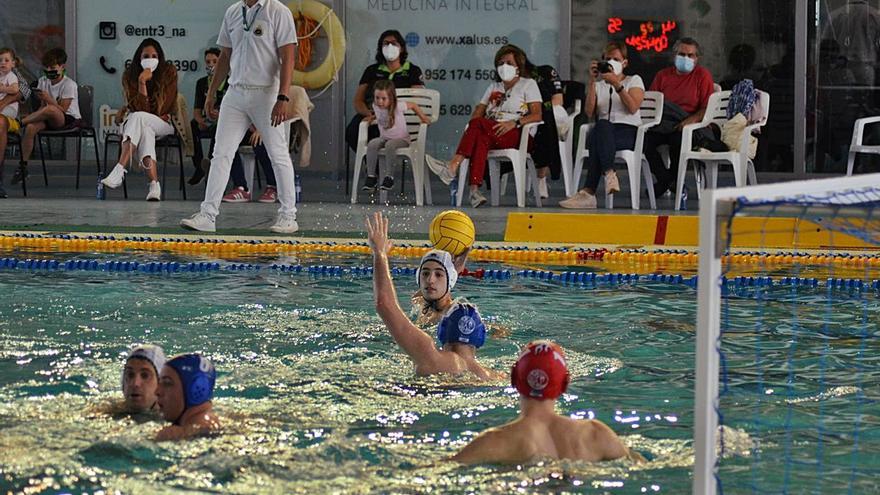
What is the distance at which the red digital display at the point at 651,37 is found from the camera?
1278 cm

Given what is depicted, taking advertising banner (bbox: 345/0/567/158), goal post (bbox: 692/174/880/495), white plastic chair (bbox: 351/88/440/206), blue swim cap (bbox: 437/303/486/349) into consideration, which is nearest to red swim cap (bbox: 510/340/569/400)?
goal post (bbox: 692/174/880/495)

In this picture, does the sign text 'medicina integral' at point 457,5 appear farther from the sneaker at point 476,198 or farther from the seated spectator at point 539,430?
the seated spectator at point 539,430

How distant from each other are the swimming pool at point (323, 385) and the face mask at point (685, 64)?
157 inches

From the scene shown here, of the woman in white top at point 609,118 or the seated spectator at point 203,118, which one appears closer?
the woman in white top at point 609,118

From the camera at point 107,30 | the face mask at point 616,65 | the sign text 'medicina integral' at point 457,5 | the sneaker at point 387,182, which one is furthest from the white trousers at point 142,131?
the face mask at point 616,65

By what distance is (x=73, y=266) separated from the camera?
25.4 feet

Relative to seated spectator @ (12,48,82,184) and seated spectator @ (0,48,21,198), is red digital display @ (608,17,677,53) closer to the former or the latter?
seated spectator @ (12,48,82,184)

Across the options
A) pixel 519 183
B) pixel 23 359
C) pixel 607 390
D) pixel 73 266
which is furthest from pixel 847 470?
pixel 519 183

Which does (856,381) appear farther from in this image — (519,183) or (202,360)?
(519,183)

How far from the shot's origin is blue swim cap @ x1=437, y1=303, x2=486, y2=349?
4598 mm

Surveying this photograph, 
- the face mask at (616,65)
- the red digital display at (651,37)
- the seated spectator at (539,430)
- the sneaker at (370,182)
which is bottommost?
the seated spectator at (539,430)

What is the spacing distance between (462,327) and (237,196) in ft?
21.5

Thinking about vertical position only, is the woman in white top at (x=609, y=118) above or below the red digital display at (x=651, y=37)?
below

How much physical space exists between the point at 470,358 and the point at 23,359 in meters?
1.77
